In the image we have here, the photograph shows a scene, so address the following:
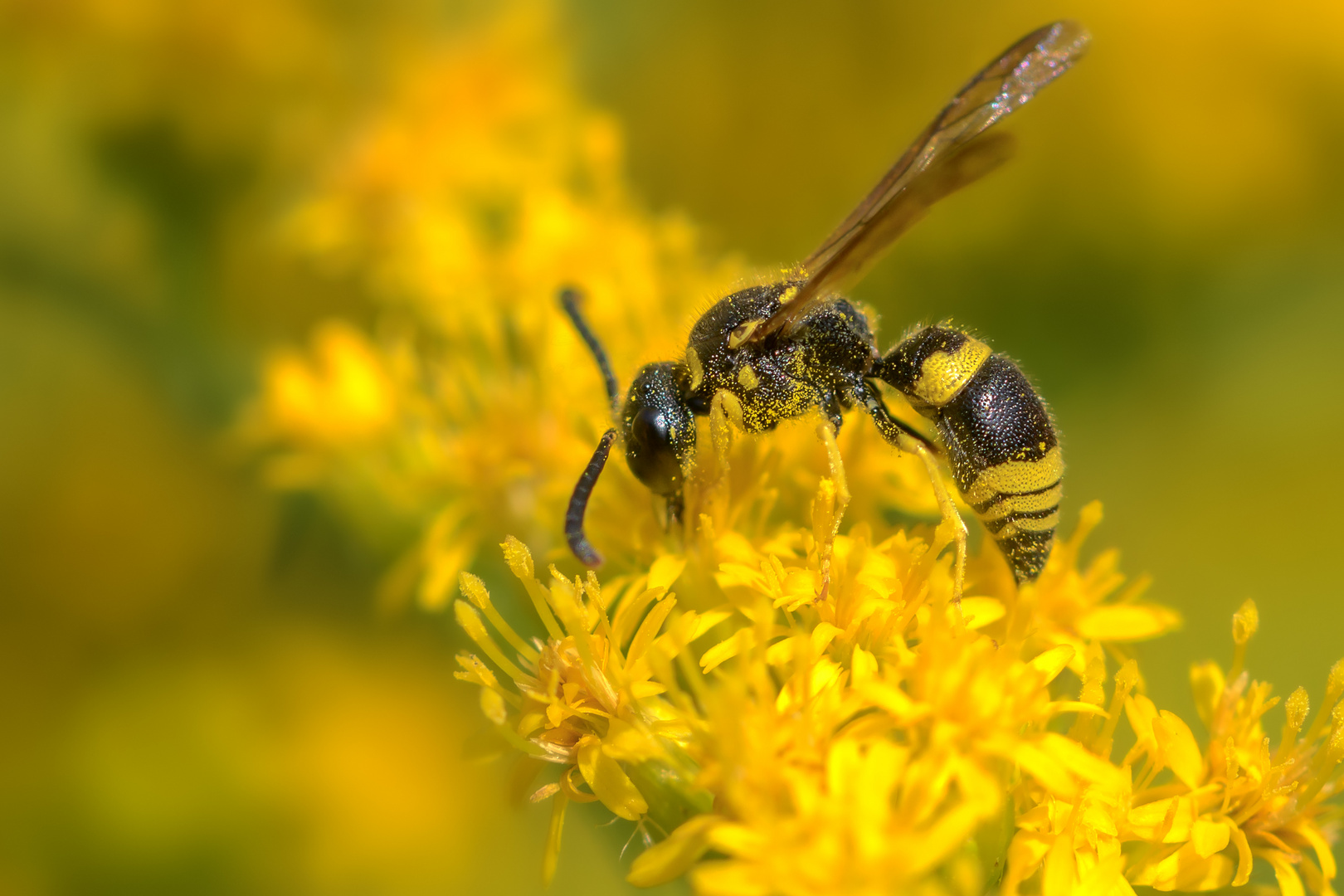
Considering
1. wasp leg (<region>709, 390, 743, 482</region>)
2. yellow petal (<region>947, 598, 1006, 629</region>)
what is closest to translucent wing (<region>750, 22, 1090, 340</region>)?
wasp leg (<region>709, 390, 743, 482</region>)

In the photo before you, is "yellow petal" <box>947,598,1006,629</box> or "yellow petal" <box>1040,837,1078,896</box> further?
"yellow petal" <box>947,598,1006,629</box>

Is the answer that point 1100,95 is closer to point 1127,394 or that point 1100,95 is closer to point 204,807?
point 1127,394

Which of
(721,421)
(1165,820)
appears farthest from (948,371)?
(1165,820)

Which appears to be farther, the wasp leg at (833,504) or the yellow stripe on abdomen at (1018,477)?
the yellow stripe on abdomen at (1018,477)

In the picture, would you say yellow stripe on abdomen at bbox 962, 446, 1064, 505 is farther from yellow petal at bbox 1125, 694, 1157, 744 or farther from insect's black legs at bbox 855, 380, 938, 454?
yellow petal at bbox 1125, 694, 1157, 744

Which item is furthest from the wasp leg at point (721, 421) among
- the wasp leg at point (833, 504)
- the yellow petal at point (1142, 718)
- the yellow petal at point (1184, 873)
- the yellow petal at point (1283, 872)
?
the yellow petal at point (1283, 872)

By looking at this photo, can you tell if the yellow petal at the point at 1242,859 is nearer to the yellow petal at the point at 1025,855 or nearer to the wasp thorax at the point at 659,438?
the yellow petal at the point at 1025,855

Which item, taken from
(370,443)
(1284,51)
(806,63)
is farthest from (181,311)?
(1284,51)

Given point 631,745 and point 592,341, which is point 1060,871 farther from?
point 592,341
